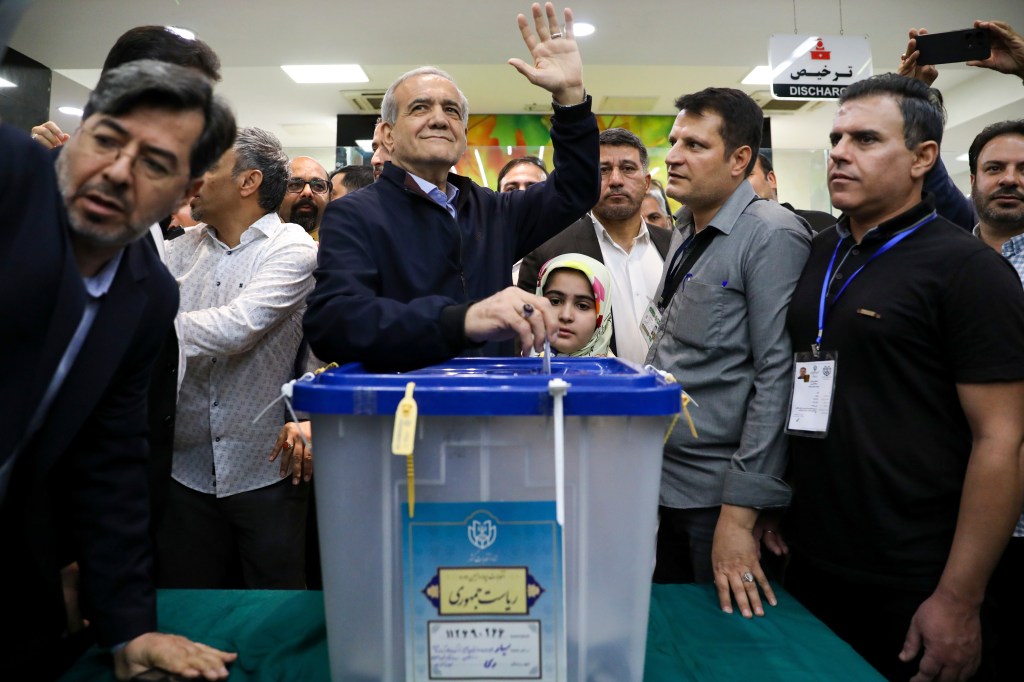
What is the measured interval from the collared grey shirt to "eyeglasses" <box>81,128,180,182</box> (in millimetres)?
1044

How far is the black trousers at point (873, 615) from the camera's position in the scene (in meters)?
1.22

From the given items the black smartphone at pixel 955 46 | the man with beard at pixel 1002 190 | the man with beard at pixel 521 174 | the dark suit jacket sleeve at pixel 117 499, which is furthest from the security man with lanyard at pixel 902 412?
the man with beard at pixel 521 174

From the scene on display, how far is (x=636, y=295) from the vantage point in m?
2.55

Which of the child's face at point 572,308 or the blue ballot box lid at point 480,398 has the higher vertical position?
the child's face at point 572,308

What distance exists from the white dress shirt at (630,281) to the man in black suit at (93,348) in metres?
1.55

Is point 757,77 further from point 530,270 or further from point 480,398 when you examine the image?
point 480,398

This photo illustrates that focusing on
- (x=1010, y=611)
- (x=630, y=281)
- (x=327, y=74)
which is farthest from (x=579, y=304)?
(x=327, y=74)

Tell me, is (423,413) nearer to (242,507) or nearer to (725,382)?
(725,382)

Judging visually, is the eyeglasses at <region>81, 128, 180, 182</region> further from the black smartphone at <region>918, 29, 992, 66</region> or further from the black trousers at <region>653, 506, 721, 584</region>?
the black smartphone at <region>918, 29, 992, 66</region>

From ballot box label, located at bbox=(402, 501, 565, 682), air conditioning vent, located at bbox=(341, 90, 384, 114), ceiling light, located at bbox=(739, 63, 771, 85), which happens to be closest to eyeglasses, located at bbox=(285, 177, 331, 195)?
ballot box label, located at bbox=(402, 501, 565, 682)

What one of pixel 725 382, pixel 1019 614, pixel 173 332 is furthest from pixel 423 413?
pixel 1019 614

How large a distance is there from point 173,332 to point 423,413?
3.56 feet

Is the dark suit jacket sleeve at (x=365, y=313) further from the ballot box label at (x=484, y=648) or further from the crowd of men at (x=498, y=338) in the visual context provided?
the ballot box label at (x=484, y=648)

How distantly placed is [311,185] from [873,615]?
2.95 m
